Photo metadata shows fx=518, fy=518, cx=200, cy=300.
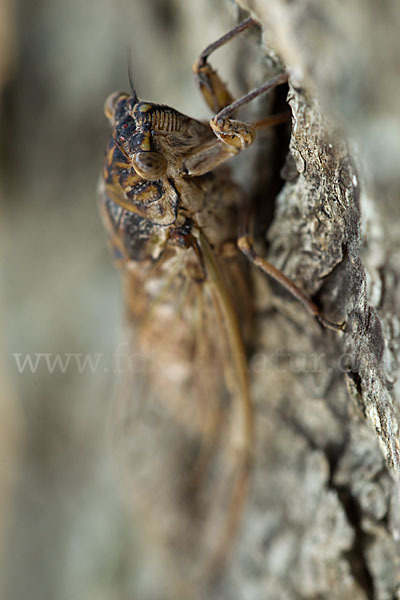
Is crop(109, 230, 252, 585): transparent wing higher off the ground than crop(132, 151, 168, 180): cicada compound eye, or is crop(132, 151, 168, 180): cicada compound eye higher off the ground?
crop(132, 151, 168, 180): cicada compound eye

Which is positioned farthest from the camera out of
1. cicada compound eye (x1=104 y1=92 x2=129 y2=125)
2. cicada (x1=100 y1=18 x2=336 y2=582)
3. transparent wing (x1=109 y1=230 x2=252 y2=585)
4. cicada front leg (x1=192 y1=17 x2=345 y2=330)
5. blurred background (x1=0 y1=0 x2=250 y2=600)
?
blurred background (x1=0 y1=0 x2=250 y2=600)

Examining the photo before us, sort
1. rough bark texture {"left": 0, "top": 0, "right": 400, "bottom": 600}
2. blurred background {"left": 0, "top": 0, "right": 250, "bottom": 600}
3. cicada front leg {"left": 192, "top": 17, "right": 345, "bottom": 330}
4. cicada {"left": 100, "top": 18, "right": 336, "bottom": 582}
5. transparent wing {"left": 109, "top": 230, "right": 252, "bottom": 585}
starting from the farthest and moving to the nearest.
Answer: blurred background {"left": 0, "top": 0, "right": 250, "bottom": 600} < transparent wing {"left": 109, "top": 230, "right": 252, "bottom": 585} < cicada {"left": 100, "top": 18, "right": 336, "bottom": 582} < cicada front leg {"left": 192, "top": 17, "right": 345, "bottom": 330} < rough bark texture {"left": 0, "top": 0, "right": 400, "bottom": 600}

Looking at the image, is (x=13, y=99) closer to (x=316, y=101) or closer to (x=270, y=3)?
(x=270, y=3)

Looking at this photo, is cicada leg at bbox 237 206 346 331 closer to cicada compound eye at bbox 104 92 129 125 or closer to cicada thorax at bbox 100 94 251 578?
cicada thorax at bbox 100 94 251 578

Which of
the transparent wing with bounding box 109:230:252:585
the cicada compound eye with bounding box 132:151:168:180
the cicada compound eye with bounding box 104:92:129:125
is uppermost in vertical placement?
the cicada compound eye with bounding box 104:92:129:125

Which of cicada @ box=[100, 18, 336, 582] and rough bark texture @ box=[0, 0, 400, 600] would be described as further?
cicada @ box=[100, 18, 336, 582]

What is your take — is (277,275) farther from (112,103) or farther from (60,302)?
(60,302)

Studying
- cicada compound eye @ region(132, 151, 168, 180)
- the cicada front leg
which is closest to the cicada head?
cicada compound eye @ region(132, 151, 168, 180)
